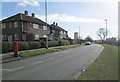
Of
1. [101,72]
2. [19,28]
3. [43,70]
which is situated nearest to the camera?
[101,72]

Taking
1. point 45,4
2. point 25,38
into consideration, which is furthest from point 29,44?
point 25,38

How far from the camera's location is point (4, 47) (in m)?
33.2

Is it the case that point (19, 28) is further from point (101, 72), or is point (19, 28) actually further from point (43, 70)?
point (101, 72)

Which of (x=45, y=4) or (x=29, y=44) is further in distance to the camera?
(x=45, y=4)

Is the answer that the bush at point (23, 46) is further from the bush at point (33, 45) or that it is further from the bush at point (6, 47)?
the bush at point (6, 47)

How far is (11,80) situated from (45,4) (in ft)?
115

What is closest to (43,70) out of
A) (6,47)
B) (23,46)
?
(6,47)

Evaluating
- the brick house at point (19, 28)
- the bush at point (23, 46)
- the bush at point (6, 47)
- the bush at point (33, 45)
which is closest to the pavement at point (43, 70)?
the bush at point (6, 47)

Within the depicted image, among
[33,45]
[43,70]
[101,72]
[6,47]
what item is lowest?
[43,70]

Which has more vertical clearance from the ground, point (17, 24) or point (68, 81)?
point (17, 24)

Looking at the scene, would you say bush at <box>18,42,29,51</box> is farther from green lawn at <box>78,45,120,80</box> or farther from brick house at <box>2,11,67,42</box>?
green lawn at <box>78,45,120,80</box>

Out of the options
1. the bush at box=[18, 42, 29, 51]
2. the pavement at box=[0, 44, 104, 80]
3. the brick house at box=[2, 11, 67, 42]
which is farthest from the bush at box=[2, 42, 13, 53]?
the brick house at box=[2, 11, 67, 42]

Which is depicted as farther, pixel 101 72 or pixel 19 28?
pixel 19 28

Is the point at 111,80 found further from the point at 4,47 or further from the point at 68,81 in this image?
the point at 4,47
